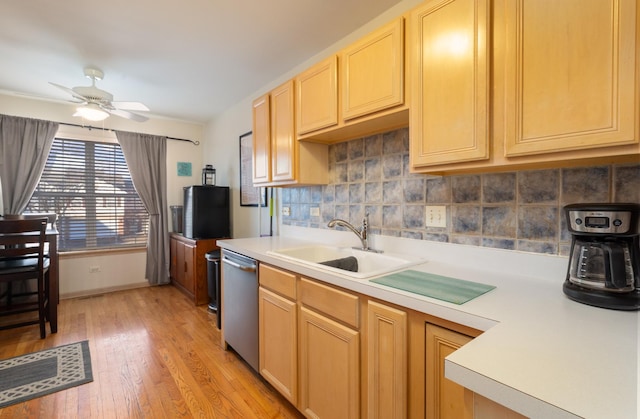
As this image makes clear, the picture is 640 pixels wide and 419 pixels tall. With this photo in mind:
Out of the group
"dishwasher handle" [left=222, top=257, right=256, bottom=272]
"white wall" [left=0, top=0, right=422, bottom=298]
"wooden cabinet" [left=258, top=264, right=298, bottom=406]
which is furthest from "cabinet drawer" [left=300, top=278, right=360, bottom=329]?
"white wall" [left=0, top=0, right=422, bottom=298]

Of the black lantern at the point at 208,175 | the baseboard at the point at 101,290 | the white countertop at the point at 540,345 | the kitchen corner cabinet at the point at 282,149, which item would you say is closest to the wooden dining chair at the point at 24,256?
the baseboard at the point at 101,290

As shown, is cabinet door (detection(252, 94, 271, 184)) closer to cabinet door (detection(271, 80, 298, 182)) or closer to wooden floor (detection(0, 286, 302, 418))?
cabinet door (detection(271, 80, 298, 182))

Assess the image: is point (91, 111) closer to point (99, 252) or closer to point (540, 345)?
point (99, 252)

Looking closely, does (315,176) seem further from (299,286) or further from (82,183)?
(82,183)

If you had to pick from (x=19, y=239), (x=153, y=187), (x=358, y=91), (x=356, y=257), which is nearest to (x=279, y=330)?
(x=356, y=257)

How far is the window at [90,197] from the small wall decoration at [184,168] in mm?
664

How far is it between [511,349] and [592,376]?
0.14 meters

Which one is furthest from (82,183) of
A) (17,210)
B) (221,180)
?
(221,180)

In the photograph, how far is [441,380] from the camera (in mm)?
961

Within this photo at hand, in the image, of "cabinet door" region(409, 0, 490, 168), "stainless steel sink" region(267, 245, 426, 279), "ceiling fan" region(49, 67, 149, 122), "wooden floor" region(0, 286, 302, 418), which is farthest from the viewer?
"ceiling fan" region(49, 67, 149, 122)

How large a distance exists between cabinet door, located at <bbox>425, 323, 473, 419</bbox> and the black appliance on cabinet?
3.19m

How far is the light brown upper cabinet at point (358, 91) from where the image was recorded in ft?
4.69

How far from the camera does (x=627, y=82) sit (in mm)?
833

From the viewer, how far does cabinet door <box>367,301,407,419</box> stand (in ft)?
3.47
